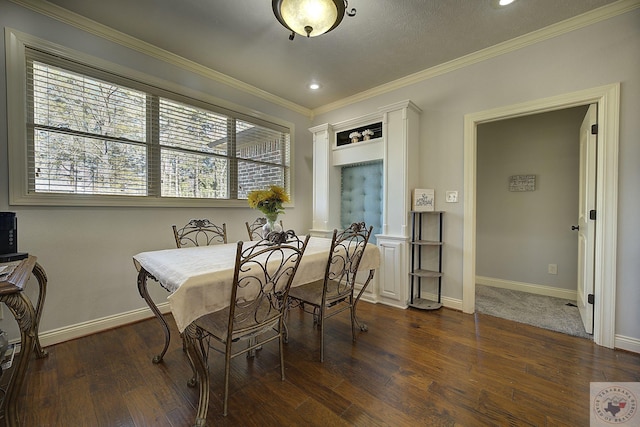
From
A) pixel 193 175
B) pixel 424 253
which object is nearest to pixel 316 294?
pixel 424 253

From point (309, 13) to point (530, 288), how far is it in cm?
413

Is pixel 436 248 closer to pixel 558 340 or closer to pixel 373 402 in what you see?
pixel 558 340

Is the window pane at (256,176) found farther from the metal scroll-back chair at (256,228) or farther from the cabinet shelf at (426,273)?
the cabinet shelf at (426,273)

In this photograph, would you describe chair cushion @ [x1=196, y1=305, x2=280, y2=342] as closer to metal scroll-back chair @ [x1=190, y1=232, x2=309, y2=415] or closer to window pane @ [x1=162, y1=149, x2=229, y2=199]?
metal scroll-back chair @ [x1=190, y1=232, x2=309, y2=415]

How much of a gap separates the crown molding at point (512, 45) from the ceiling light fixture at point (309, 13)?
1.76 meters

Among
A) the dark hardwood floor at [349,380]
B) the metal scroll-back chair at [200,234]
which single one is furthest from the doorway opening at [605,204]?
the metal scroll-back chair at [200,234]

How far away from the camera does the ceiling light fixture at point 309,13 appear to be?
5.45 ft

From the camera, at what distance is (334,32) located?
2.40 m

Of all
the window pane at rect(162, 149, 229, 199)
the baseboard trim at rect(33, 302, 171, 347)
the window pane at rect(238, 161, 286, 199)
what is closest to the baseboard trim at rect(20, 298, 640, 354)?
the baseboard trim at rect(33, 302, 171, 347)

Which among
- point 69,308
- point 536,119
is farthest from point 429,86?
point 69,308

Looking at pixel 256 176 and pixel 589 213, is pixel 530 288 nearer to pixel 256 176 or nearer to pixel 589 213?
pixel 589 213

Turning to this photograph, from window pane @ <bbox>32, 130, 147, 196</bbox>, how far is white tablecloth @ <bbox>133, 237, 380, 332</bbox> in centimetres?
104

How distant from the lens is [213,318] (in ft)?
5.20

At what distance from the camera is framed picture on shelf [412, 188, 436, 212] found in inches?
117
